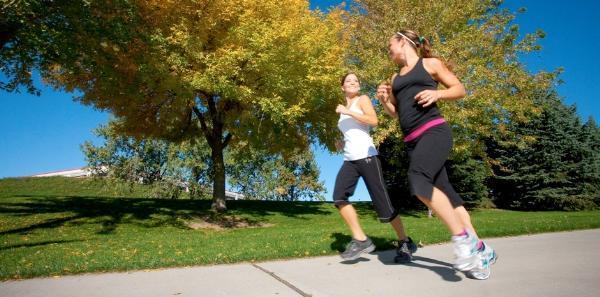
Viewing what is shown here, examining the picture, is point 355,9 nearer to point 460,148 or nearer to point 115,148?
point 460,148

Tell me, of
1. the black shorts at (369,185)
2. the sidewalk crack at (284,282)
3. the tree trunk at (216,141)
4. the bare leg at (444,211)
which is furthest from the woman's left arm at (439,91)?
the tree trunk at (216,141)

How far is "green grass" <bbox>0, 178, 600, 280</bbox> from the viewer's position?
4.17 metres

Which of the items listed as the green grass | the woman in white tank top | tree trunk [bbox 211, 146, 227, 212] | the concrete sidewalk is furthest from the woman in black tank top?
tree trunk [bbox 211, 146, 227, 212]

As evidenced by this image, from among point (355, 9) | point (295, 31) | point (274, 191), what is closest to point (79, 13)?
point (295, 31)

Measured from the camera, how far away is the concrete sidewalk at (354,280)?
2.58 m

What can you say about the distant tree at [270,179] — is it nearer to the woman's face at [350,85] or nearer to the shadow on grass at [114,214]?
the shadow on grass at [114,214]

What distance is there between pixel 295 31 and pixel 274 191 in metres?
36.4

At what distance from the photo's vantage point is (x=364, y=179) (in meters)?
3.74

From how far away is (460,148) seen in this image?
43.9ft

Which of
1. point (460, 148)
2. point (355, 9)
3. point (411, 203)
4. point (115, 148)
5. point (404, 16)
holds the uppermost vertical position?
point (355, 9)

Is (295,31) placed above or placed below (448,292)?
above

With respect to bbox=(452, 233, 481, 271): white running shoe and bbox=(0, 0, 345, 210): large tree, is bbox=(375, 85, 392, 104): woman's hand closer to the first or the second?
bbox=(452, 233, 481, 271): white running shoe

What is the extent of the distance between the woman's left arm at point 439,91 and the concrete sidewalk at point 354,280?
133cm

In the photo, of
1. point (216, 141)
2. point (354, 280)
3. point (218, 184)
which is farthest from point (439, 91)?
point (216, 141)
